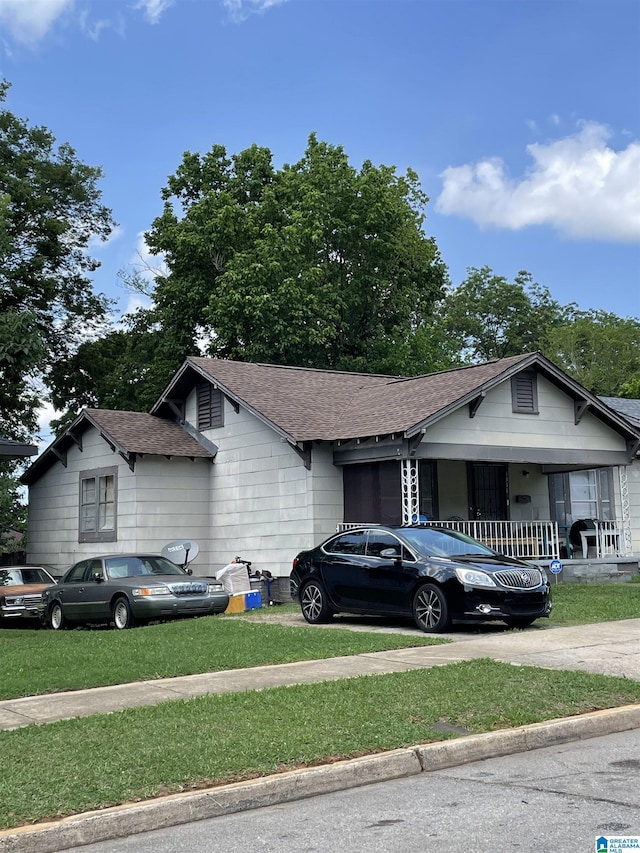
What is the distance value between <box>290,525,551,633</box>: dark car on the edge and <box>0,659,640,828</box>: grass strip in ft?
11.6

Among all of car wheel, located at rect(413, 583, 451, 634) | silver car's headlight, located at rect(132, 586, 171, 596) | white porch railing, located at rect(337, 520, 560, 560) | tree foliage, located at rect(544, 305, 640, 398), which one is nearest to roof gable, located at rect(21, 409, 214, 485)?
white porch railing, located at rect(337, 520, 560, 560)

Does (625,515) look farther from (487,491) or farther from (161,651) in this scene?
(161,651)

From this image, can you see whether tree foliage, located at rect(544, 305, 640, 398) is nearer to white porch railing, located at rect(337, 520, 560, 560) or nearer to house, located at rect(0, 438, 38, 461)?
white porch railing, located at rect(337, 520, 560, 560)

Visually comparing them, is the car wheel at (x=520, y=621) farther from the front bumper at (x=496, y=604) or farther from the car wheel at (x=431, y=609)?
the car wheel at (x=431, y=609)

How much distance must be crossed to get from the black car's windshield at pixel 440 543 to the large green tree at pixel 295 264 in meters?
20.3

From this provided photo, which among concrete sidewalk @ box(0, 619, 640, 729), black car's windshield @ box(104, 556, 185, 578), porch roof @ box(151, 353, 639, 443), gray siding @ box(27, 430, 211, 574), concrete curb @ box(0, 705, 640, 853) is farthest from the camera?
gray siding @ box(27, 430, 211, 574)

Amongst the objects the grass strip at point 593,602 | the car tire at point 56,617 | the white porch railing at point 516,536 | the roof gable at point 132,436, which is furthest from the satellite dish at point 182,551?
the grass strip at point 593,602

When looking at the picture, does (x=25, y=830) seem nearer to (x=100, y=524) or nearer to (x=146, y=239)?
(x=100, y=524)

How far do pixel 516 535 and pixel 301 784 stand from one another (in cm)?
1606

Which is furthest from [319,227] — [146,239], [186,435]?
[186,435]

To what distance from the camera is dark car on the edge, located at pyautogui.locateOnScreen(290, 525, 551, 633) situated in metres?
13.9

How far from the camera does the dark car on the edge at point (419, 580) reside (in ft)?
45.6

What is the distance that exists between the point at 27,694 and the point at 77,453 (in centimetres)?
1684

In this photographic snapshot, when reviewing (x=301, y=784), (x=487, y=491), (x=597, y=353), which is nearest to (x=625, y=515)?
(x=487, y=491)
